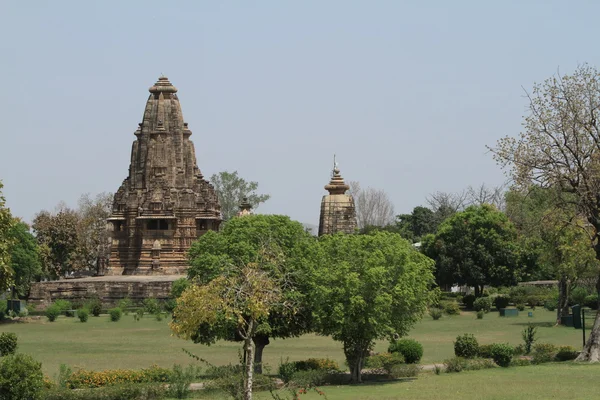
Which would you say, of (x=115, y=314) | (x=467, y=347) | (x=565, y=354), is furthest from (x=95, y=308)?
(x=565, y=354)

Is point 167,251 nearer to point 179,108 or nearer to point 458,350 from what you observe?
point 179,108

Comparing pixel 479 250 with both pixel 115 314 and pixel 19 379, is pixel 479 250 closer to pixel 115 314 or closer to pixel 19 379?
pixel 115 314

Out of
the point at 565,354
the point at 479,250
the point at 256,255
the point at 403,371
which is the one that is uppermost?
the point at 479,250

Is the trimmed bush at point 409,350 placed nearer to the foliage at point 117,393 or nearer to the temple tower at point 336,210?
the foliage at point 117,393

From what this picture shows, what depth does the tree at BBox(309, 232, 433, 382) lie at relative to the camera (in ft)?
107

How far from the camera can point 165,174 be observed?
81.6m

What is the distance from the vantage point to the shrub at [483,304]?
63.3 metres

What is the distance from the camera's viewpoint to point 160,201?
81000 millimetres

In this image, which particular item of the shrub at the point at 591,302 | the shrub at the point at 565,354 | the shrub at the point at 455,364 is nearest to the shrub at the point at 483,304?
the shrub at the point at 591,302

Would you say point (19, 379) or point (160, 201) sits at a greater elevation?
point (160, 201)

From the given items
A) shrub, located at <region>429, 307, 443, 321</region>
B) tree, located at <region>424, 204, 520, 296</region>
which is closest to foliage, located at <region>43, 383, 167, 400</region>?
shrub, located at <region>429, 307, 443, 321</region>

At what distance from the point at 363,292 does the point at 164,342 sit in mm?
16076

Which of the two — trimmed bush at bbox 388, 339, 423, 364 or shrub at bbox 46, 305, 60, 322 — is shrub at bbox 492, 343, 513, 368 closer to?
trimmed bush at bbox 388, 339, 423, 364

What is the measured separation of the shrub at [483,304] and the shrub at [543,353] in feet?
80.2
